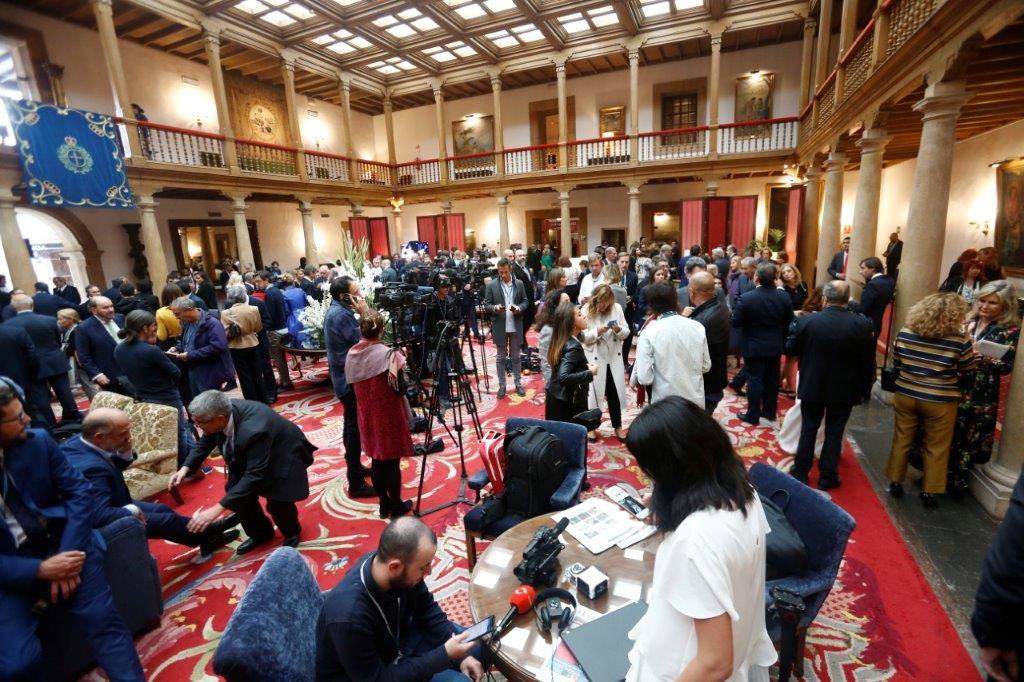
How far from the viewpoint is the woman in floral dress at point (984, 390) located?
121 inches

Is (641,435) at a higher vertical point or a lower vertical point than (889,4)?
lower

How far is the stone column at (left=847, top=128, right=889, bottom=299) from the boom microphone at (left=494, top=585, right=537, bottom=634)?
247 inches

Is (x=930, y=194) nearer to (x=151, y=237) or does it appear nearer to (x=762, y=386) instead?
(x=762, y=386)

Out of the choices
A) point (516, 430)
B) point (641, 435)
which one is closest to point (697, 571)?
point (641, 435)

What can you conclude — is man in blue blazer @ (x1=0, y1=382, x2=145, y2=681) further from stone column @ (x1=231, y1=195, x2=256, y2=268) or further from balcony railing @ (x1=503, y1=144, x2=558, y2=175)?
balcony railing @ (x1=503, y1=144, x2=558, y2=175)

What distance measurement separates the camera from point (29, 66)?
30.8ft

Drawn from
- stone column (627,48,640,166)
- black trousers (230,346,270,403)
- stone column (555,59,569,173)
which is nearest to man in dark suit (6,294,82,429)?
black trousers (230,346,270,403)

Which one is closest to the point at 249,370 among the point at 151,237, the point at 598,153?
the point at 151,237

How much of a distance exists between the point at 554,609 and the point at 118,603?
2402mm

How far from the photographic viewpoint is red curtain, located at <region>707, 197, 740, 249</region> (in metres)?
12.7

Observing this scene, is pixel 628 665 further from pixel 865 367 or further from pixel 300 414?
pixel 300 414

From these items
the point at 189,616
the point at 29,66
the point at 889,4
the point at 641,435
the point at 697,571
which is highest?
the point at 29,66

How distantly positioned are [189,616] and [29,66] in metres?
12.8

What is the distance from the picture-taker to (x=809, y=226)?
10.7 meters
